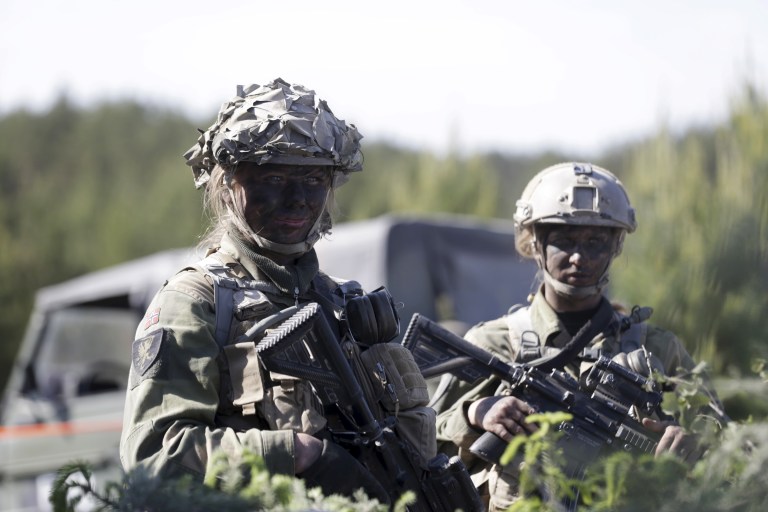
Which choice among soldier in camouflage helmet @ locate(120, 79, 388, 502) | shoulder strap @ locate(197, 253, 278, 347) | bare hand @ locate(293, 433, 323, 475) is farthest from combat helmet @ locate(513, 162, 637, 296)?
bare hand @ locate(293, 433, 323, 475)

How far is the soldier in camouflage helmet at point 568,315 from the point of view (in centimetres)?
425

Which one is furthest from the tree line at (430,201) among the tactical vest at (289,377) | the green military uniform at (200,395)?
the green military uniform at (200,395)

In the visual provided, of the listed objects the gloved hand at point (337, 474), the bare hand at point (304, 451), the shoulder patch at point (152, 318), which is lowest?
the gloved hand at point (337, 474)

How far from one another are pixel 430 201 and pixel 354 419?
14.0m


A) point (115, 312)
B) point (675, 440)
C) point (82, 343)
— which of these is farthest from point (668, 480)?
point (115, 312)

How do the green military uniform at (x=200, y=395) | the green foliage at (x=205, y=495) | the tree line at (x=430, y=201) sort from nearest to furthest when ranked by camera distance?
the green foliage at (x=205, y=495) → the green military uniform at (x=200, y=395) → the tree line at (x=430, y=201)

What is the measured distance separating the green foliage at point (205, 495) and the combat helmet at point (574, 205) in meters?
2.09

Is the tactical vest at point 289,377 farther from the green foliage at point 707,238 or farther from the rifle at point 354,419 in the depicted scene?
the green foliage at point 707,238

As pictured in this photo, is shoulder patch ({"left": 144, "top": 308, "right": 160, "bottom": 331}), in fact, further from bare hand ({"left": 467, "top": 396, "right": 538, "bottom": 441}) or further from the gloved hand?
bare hand ({"left": 467, "top": 396, "right": 538, "bottom": 441})

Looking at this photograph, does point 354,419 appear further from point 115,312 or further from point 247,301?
point 115,312

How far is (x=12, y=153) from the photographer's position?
3559cm

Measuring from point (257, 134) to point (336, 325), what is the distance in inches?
24.9

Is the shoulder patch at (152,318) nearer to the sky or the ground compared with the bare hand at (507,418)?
nearer to the sky

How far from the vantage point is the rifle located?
315 centimetres
